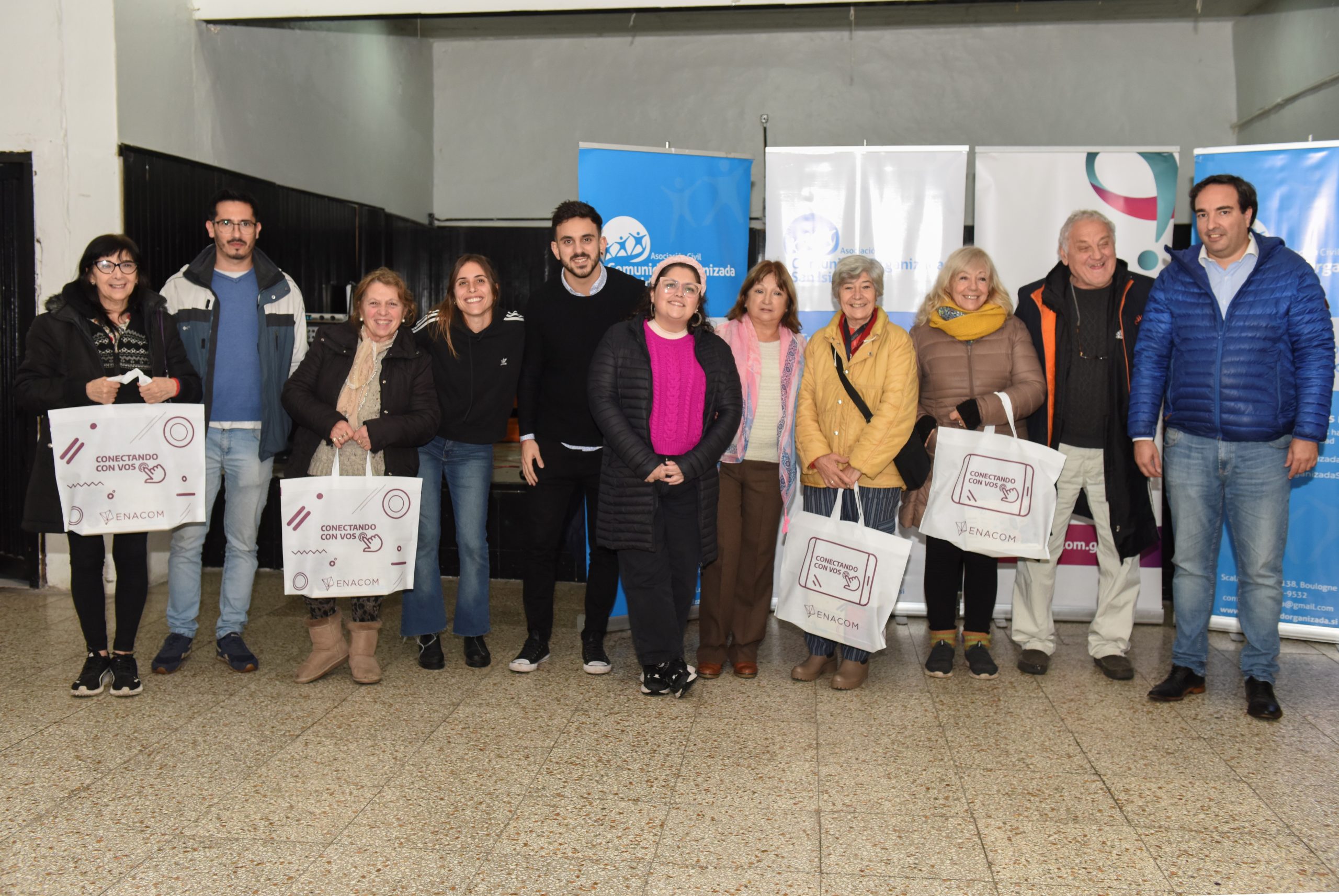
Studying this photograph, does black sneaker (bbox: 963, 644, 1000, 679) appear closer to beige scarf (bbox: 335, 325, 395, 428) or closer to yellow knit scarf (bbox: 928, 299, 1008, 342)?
yellow knit scarf (bbox: 928, 299, 1008, 342)

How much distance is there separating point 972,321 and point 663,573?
4.86ft

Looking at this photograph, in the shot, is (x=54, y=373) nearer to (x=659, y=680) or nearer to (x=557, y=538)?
(x=557, y=538)

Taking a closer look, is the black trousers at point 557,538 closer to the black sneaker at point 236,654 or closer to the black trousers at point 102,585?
A: the black sneaker at point 236,654

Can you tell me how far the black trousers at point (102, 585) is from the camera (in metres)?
3.58

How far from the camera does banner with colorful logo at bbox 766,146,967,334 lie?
15.8 feet

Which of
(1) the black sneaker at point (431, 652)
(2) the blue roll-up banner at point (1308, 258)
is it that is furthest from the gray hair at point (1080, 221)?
(1) the black sneaker at point (431, 652)

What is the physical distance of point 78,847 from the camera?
2525 millimetres

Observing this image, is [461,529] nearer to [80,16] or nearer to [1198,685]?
[1198,685]

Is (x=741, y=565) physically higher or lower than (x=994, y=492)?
lower

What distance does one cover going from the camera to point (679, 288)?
3.61 metres

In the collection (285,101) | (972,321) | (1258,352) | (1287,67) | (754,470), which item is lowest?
(754,470)

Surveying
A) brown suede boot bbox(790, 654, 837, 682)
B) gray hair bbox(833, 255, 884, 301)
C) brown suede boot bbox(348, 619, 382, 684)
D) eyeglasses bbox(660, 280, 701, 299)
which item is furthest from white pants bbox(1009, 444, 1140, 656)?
brown suede boot bbox(348, 619, 382, 684)

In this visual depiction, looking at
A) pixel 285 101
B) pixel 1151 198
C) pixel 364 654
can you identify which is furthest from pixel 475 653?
pixel 285 101

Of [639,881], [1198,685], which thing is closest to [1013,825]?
[639,881]
